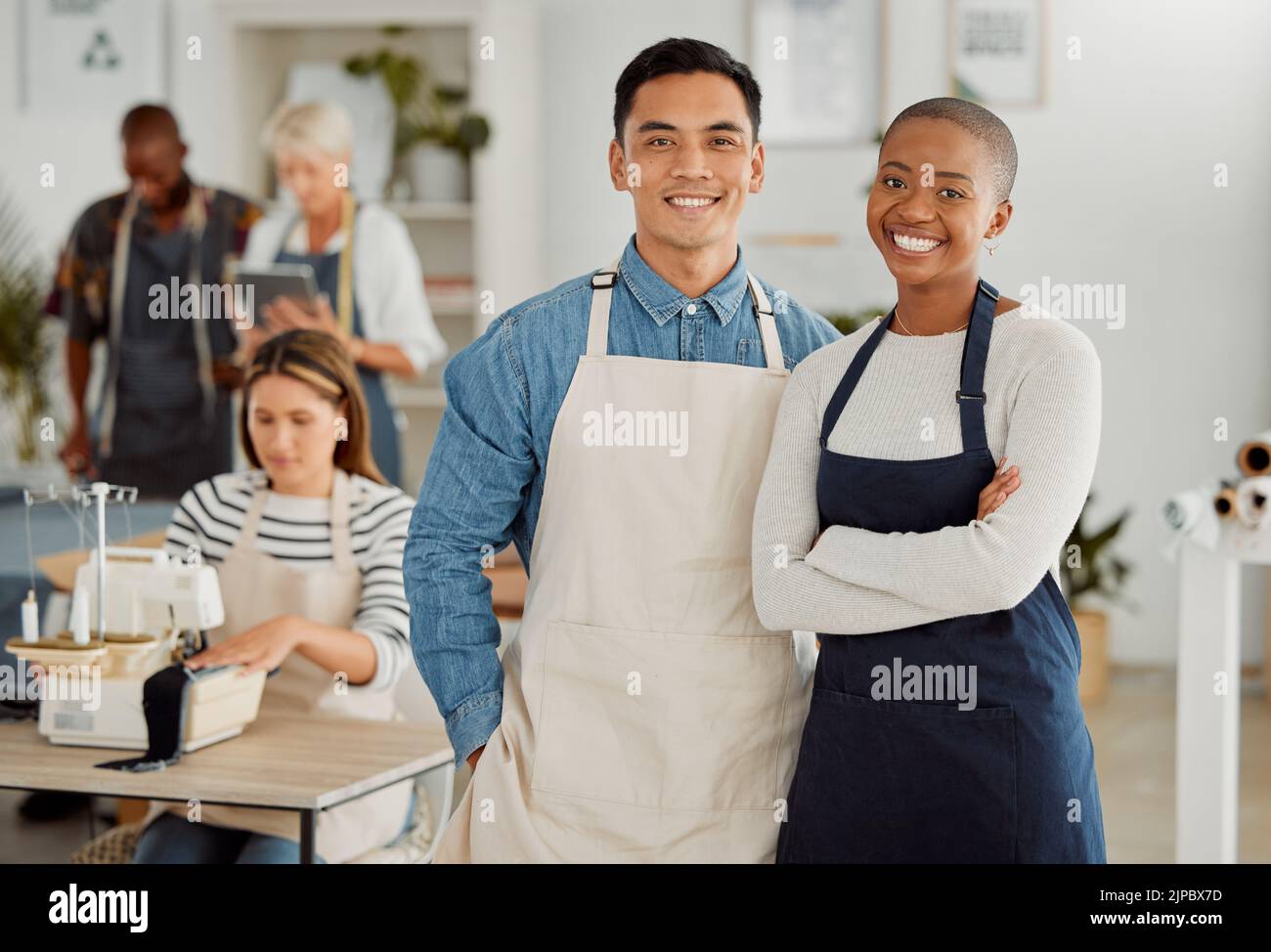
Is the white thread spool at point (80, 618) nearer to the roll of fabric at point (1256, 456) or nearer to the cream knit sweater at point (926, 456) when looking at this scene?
the cream knit sweater at point (926, 456)

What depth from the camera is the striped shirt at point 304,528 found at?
102 inches

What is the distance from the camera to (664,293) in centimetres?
175

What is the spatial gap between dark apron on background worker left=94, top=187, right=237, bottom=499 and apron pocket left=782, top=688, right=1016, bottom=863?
2.98 meters

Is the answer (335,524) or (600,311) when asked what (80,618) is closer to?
(335,524)

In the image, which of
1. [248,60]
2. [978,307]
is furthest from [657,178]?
[248,60]

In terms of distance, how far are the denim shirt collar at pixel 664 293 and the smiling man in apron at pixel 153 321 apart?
2552 millimetres

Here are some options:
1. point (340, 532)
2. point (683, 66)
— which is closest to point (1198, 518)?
point (683, 66)

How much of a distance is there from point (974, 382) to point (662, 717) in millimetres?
533

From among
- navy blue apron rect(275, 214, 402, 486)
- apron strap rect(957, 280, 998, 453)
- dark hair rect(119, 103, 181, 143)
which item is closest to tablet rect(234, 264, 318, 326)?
navy blue apron rect(275, 214, 402, 486)

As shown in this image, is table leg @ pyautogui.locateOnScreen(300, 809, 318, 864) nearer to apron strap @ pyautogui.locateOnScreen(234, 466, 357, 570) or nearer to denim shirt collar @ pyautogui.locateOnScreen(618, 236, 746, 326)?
Answer: apron strap @ pyautogui.locateOnScreen(234, 466, 357, 570)

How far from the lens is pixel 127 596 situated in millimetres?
2211

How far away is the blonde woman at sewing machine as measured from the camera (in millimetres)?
2324
